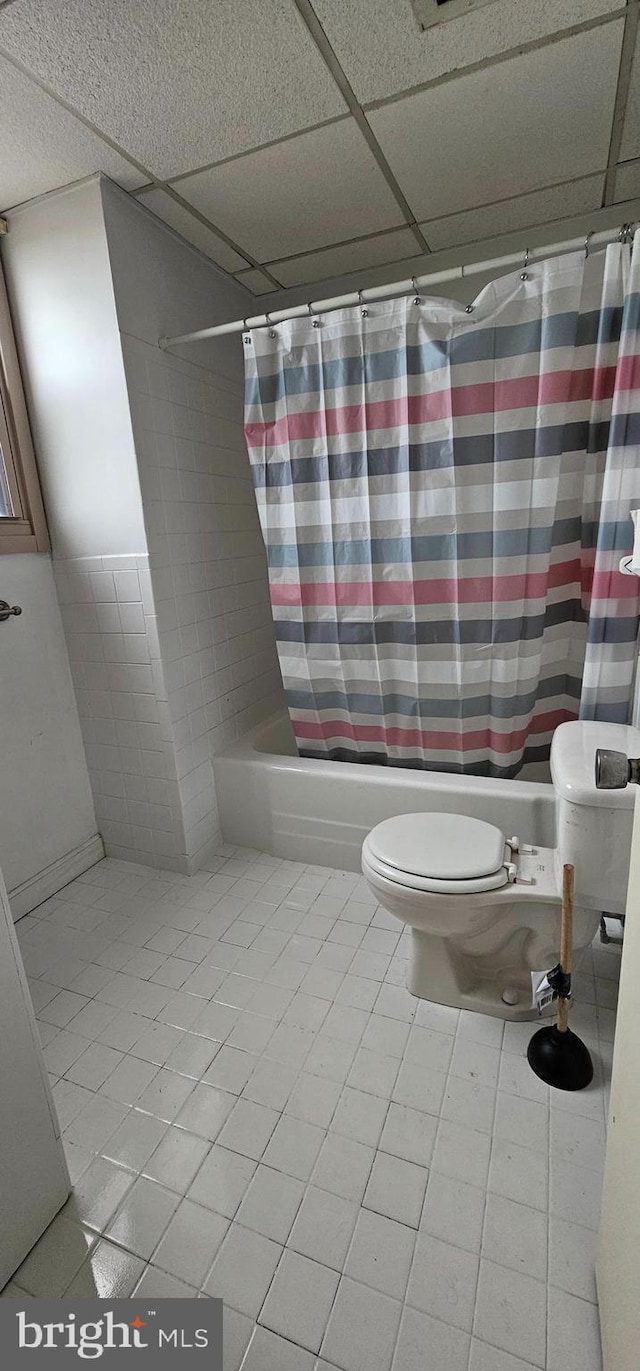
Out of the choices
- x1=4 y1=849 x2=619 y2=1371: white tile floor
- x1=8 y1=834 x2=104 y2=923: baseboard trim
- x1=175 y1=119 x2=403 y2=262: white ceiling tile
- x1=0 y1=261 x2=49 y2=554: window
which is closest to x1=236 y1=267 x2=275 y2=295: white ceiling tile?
x1=175 y1=119 x2=403 y2=262: white ceiling tile

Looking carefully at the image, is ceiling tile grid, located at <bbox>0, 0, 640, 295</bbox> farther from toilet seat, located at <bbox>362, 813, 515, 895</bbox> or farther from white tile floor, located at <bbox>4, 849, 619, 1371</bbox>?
white tile floor, located at <bbox>4, 849, 619, 1371</bbox>

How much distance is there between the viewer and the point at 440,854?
1384mm

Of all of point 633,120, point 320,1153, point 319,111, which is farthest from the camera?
point 633,120

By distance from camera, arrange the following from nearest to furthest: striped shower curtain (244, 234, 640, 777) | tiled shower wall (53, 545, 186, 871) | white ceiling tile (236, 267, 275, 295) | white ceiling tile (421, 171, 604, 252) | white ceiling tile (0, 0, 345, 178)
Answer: white ceiling tile (0, 0, 345, 178) → striped shower curtain (244, 234, 640, 777) → white ceiling tile (421, 171, 604, 252) → tiled shower wall (53, 545, 186, 871) → white ceiling tile (236, 267, 275, 295)

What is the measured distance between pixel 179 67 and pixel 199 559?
4.09ft

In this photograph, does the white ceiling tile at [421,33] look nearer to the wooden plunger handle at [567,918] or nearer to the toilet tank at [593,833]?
the toilet tank at [593,833]

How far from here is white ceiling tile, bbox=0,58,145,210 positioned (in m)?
1.29

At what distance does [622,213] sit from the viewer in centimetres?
189

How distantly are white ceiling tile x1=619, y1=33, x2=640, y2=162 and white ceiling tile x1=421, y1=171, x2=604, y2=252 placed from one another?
0.10 m

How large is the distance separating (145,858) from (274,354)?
1.81 m

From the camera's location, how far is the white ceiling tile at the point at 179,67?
1.10m

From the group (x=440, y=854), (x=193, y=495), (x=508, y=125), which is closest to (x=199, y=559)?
(x=193, y=495)

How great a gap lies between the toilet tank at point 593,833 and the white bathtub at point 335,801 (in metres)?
0.41

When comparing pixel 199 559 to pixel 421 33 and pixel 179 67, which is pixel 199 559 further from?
pixel 421 33
